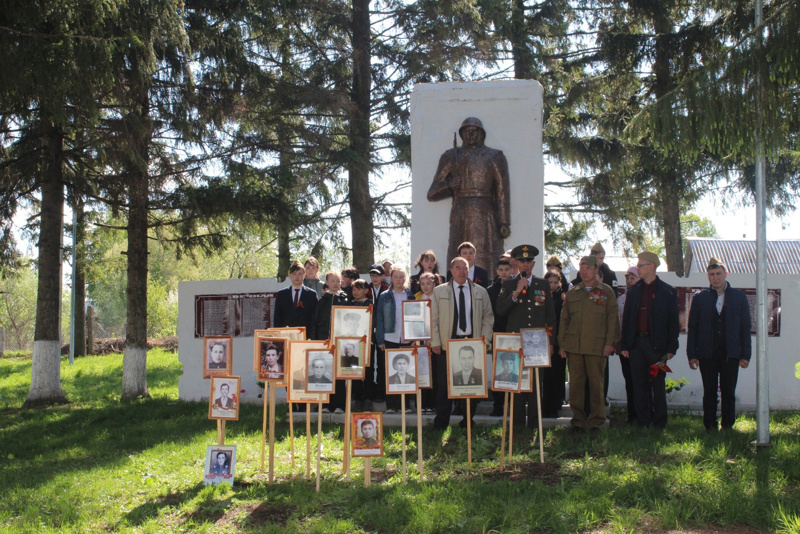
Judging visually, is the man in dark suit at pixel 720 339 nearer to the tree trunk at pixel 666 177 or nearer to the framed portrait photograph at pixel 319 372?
the framed portrait photograph at pixel 319 372

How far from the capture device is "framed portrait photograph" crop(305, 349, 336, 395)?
568cm

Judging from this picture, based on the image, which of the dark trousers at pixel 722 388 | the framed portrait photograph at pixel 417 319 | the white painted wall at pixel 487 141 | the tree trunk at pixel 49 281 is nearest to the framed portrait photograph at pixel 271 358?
the framed portrait photograph at pixel 417 319

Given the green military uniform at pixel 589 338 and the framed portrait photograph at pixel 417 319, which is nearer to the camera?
the framed portrait photograph at pixel 417 319

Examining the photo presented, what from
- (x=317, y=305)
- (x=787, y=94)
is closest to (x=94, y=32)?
(x=317, y=305)

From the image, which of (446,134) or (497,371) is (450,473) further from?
(446,134)

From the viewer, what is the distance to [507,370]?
238 inches

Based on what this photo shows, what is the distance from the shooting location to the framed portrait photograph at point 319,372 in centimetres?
568

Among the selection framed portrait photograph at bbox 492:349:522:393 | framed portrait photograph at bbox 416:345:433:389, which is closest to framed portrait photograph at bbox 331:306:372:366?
framed portrait photograph at bbox 416:345:433:389

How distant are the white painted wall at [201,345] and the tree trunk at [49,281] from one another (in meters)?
1.83

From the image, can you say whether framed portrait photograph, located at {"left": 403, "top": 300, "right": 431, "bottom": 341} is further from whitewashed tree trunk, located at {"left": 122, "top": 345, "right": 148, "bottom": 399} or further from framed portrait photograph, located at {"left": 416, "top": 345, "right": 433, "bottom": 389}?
whitewashed tree trunk, located at {"left": 122, "top": 345, "right": 148, "bottom": 399}

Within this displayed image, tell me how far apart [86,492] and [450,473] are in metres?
2.77

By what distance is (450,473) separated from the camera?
5836 millimetres

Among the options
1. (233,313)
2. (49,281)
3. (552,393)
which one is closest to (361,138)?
(233,313)

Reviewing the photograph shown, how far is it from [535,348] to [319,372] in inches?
69.1
